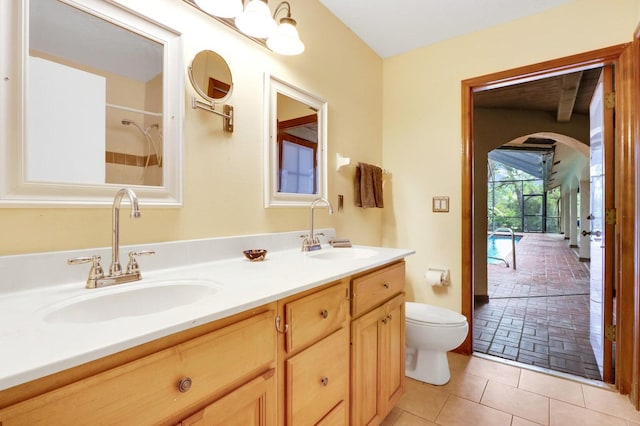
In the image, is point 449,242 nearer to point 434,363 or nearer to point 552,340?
point 434,363

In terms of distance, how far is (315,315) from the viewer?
104cm

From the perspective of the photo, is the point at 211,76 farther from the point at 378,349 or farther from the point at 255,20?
the point at 378,349

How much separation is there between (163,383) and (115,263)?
496 mm

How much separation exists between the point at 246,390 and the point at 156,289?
433 millimetres

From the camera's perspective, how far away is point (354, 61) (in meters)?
2.33

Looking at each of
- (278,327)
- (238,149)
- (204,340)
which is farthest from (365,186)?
(204,340)

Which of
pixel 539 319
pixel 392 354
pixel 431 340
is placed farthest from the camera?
pixel 539 319

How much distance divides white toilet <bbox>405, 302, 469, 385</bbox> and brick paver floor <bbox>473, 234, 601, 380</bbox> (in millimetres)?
642

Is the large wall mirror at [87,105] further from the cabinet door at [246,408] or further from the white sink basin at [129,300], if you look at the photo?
the cabinet door at [246,408]

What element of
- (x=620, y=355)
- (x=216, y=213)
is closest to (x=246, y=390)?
(x=216, y=213)

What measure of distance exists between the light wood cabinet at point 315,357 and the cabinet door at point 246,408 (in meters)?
0.06

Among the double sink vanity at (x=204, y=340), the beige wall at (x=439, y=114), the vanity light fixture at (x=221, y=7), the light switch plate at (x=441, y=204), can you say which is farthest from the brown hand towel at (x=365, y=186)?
the vanity light fixture at (x=221, y=7)

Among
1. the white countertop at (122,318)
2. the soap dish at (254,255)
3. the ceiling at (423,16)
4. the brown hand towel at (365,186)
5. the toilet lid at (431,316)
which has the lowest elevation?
the toilet lid at (431,316)

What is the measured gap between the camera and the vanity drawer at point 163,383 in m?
0.49
